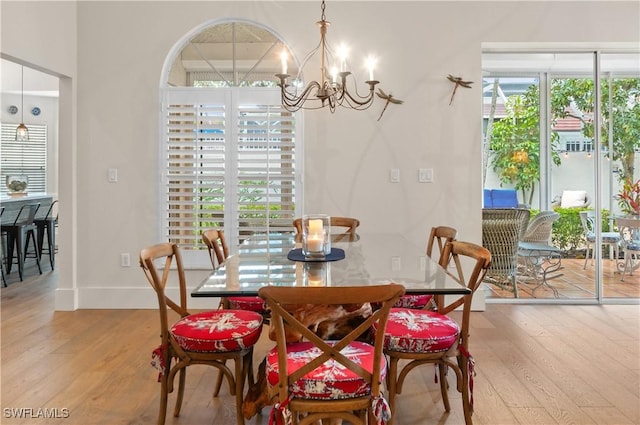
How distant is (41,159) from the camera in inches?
323

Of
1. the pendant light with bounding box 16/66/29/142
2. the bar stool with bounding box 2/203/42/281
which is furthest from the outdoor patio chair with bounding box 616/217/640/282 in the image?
the pendant light with bounding box 16/66/29/142

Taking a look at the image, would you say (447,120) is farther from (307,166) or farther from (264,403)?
(264,403)

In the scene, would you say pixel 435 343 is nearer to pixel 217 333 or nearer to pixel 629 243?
pixel 217 333

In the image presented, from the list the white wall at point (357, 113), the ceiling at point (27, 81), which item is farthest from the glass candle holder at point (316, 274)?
the ceiling at point (27, 81)

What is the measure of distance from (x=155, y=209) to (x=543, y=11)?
390cm

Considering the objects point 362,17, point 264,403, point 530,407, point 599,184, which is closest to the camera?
point 264,403

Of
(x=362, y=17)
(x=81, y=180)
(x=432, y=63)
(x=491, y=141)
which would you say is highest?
(x=362, y=17)

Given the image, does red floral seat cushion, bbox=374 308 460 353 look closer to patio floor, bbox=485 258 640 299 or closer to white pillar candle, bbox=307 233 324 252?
white pillar candle, bbox=307 233 324 252

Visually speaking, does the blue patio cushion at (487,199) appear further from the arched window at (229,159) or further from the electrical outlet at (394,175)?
the arched window at (229,159)

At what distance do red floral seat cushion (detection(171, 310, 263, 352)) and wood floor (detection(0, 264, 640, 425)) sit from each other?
1.58 feet

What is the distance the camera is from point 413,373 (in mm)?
2781

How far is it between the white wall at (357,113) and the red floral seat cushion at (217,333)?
2.09 meters

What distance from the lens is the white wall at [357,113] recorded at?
13.3 ft

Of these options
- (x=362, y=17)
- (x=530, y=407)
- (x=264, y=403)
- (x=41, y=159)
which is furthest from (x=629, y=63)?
(x=41, y=159)
